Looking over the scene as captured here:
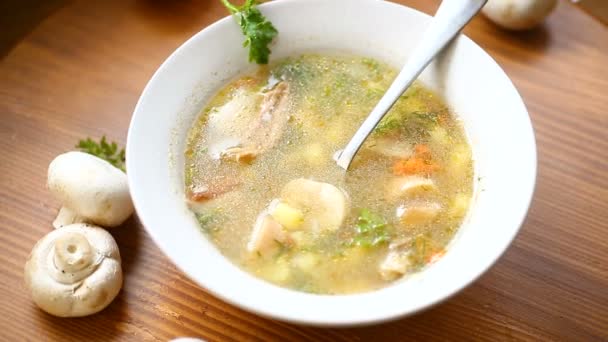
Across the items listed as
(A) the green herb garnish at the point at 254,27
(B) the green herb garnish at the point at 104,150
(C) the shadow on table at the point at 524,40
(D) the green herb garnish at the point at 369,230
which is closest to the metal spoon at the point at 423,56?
(D) the green herb garnish at the point at 369,230

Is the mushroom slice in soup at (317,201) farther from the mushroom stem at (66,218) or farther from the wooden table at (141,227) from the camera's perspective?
the mushroom stem at (66,218)

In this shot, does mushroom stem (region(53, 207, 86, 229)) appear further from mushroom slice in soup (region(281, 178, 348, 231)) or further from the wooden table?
mushroom slice in soup (region(281, 178, 348, 231))

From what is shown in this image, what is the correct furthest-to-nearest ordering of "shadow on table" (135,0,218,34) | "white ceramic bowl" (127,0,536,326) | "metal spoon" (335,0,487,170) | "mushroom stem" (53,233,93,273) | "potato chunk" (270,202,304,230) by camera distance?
"shadow on table" (135,0,218,34)
"metal spoon" (335,0,487,170)
"potato chunk" (270,202,304,230)
"mushroom stem" (53,233,93,273)
"white ceramic bowl" (127,0,536,326)

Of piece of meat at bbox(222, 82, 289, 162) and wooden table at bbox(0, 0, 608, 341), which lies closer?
wooden table at bbox(0, 0, 608, 341)

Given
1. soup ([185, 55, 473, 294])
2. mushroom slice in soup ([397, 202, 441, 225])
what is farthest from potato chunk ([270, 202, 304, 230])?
mushroom slice in soup ([397, 202, 441, 225])

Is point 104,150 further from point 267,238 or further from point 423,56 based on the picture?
point 423,56

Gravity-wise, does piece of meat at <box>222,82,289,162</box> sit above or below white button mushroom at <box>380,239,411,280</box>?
below

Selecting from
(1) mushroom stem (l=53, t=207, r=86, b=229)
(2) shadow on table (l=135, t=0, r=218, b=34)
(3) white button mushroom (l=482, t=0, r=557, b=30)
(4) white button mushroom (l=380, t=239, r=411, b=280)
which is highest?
(3) white button mushroom (l=482, t=0, r=557, b=30)

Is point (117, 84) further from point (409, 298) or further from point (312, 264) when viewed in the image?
point (409, 298)
